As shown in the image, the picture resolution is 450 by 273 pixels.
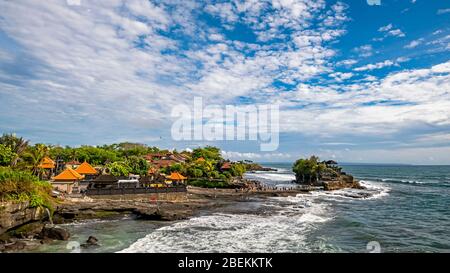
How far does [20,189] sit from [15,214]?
1.92 meters

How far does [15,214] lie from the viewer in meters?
18.0

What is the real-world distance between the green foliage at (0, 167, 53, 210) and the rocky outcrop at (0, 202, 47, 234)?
1.34 feet

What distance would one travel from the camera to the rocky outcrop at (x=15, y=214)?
1711 centimetres

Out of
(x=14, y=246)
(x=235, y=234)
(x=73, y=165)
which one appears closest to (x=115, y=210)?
(x=14, y=246)

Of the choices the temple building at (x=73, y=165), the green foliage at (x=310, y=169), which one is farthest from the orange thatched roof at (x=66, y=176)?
the green foliage at (x=310, y=169)

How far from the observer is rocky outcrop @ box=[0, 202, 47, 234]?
17.1m

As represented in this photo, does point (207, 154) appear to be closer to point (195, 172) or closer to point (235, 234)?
point (195, 172)

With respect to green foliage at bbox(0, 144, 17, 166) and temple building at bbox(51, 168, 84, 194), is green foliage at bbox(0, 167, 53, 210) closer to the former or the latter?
green foliage at bbox(0, 144, 17, 166)

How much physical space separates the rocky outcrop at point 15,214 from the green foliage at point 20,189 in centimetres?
41

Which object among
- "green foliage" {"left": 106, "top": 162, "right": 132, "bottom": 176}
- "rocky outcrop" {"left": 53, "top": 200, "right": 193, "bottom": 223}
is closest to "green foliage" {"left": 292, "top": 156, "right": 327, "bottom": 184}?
"green foliage" {"left": 106, "top": 162, "right": 132, "bottom": 176}

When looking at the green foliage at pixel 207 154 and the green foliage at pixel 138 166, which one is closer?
the green foliage at pixel 138 166
